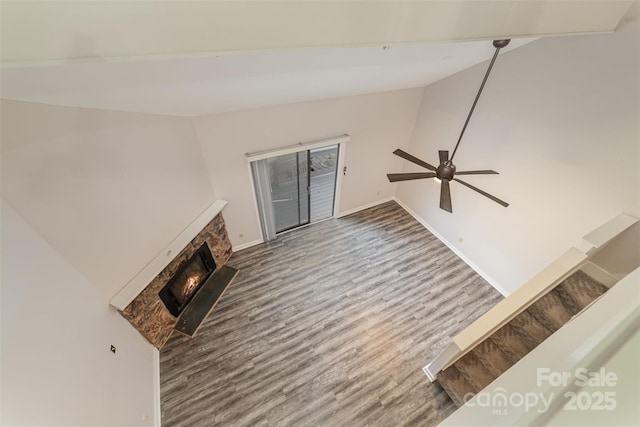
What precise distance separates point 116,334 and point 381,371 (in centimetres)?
307

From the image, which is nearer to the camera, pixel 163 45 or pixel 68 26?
pixel 68 26

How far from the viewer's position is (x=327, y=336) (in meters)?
3.60

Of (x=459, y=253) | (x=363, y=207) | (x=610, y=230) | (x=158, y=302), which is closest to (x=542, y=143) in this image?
(x=610, y=230)

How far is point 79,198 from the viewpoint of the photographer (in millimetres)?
2158

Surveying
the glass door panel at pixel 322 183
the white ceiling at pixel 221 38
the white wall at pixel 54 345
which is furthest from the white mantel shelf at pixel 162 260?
the glass door panel at pixel 322 183

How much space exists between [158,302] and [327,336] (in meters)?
2.28

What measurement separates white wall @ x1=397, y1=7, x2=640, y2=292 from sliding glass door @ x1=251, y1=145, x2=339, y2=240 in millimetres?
2297

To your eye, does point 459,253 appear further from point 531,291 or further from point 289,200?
point 289,200

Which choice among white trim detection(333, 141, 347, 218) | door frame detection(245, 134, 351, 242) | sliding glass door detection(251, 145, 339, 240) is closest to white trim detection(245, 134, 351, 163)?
door frame detection(245, 134, 351, 242)

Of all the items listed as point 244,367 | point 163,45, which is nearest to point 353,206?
point 244,367

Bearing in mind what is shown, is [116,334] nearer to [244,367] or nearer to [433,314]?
[244,367]

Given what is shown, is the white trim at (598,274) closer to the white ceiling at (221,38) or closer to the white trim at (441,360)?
the white trim at (441,360)

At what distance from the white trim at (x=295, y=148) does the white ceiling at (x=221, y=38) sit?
5.09ft

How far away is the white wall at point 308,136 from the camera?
3.51 meters
